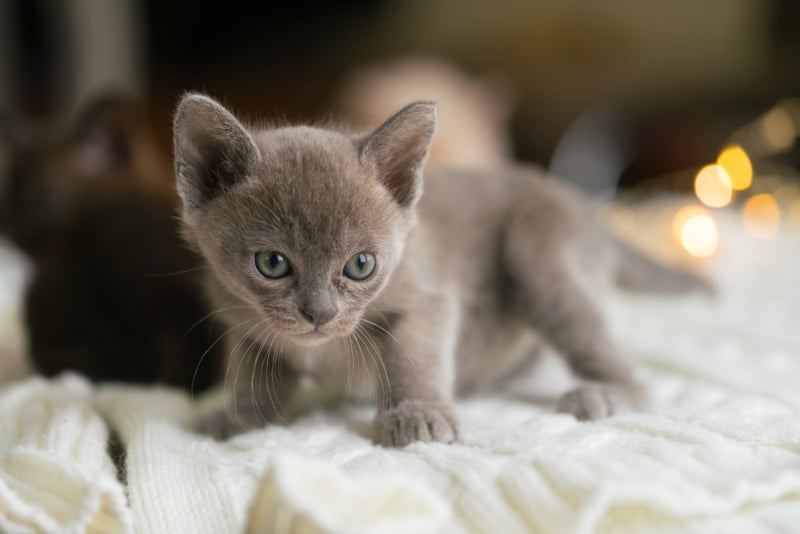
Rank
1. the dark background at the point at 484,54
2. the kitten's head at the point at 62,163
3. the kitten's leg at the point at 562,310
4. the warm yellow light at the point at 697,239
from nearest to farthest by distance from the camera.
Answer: the kitten's leg at the point at 562,310
the kitten's head at the point at 62,163
the warm yellow light at the point at 697,239
the dark background at the point at 484,54

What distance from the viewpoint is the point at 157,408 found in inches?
47.4

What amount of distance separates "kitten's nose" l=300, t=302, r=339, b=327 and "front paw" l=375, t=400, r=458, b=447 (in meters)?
0.18

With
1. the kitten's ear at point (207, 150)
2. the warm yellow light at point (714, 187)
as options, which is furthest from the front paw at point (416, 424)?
the warm yellow light at point (714, 187)

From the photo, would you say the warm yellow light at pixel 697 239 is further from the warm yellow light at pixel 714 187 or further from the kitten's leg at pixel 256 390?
the kitten's leg at pixel 256 390

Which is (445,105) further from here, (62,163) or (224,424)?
(224,424)

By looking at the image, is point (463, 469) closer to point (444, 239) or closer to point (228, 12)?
point (444, 239)

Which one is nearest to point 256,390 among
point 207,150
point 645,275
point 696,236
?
point 207,150

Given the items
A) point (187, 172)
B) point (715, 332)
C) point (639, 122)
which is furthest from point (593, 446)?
point (639, 122)

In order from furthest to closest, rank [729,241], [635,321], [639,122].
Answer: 1. [639,122]
2. [729,241]
3. [635,321]

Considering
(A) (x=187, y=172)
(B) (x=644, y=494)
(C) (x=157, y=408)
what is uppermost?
(A) (x=187, y=172)

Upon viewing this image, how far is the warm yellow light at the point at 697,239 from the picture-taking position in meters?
2.14

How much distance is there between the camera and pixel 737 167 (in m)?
2.27

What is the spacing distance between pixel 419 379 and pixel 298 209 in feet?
1.07

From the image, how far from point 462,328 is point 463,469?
19.6 inches
